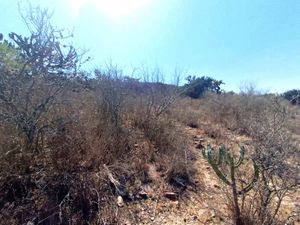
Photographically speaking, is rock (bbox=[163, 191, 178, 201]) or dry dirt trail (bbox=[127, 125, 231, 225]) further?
rock (bbox=[163, 191, 178, 201])

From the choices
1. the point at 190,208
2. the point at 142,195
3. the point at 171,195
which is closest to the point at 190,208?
the point at 190,208

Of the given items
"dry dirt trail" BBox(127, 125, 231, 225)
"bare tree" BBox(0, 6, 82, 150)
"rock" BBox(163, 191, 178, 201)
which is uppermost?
"bare tree" BBox(0, 6, 82, 150)

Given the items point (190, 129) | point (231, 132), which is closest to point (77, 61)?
point (190, 129)

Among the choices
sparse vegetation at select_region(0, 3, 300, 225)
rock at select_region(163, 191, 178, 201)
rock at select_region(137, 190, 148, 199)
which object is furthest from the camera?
rock at select_region(163, 191, 178, 201)

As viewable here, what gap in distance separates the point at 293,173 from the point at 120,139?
2.84m

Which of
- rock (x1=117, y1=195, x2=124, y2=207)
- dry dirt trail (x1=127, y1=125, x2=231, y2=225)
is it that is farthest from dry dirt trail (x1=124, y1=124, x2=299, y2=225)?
rock (x1=117, y1=195, x2=124, y2=207)

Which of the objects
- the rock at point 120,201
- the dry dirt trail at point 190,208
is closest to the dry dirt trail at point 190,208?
the dry dirt trail at point 190,208

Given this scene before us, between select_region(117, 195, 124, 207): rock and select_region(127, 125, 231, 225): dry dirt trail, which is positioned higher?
select_region(117, 195, 124, 207): rock

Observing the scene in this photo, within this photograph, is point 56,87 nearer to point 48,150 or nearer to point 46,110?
point 46,110

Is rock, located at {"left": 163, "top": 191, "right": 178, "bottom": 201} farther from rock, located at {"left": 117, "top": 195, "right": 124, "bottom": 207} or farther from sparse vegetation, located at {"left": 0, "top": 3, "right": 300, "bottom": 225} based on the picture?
rock, located at {"left": 117, "top": 195, "right": 124, "bottom": 207}

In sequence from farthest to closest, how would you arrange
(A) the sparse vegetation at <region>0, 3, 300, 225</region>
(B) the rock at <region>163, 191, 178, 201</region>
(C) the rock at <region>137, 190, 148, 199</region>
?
(B) the rock at <region>163, 191, 178, 201</region> < (C) the rock at <region>137, 190, 148, 199</region> < (A) the sparse vegetation at <region>0, 3, 300, 225</region>

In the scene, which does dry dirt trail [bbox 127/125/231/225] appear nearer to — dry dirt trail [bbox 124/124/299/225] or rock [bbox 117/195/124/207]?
dry dirt trail [bbox 124/124/299/225]

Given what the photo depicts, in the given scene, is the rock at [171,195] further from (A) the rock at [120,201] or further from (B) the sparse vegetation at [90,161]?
(A) the rock at [120,201]

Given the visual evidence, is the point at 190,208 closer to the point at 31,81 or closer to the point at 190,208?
the point at 190,208
